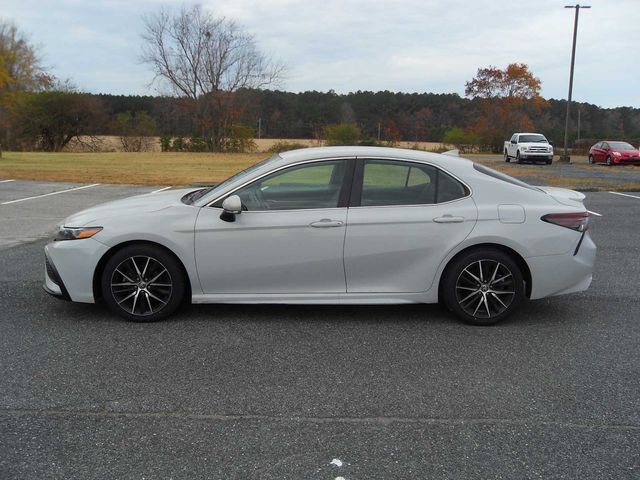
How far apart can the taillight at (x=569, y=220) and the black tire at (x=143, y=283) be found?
3101 millimetres

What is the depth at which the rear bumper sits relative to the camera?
204 inches

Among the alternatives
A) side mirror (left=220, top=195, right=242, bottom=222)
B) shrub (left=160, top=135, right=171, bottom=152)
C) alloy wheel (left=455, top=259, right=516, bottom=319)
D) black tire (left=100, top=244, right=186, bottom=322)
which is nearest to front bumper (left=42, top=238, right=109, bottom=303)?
black tire (left=100, top=244, right=186, bottom=322)

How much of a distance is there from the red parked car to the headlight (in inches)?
1293

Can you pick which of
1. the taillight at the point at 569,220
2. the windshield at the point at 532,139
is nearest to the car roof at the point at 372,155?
the taillight at the point at 569,220

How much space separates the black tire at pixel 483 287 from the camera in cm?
513

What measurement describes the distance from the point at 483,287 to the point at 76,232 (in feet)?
11.2

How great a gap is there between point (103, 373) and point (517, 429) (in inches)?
103

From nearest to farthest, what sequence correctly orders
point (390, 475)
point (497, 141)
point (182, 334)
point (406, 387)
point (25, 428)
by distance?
point (390, 475), point (25, 428), point (406, 387), point (182, 334), point (497, 141)

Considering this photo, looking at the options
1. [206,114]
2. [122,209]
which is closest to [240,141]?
[206,114]

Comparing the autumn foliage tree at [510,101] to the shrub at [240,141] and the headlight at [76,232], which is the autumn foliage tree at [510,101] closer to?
the shrub at [240,141]

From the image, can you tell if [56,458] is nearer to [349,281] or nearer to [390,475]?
[390,475]

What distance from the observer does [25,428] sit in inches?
132

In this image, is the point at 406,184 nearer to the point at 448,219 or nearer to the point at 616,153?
the point at 448,219

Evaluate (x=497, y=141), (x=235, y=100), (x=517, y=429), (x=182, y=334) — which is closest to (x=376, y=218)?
(x=182, y=334)
